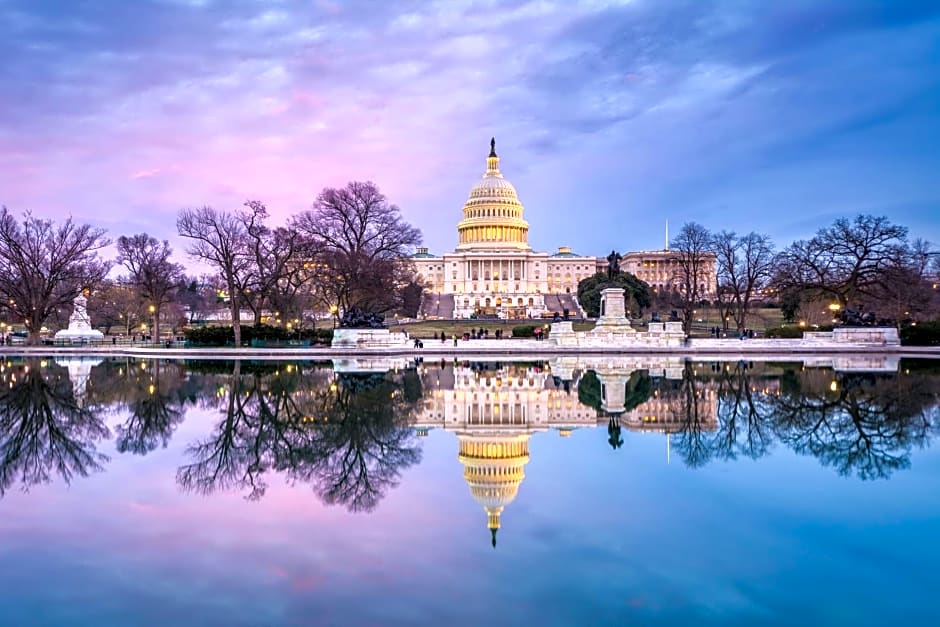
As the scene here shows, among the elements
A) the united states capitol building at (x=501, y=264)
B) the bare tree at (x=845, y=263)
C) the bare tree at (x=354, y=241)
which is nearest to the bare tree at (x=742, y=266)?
the bare tree at (x=845, y=263)

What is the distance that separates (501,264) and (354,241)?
89294 millimetres

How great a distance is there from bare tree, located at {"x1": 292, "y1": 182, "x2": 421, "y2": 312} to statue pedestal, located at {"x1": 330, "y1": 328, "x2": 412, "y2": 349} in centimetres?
420

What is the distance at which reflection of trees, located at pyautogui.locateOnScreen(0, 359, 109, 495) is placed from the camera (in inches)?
Result: 441

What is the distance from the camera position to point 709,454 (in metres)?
12.2

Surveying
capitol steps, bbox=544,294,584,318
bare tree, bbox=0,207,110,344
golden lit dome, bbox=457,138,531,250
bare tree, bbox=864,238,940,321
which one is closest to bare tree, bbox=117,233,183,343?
bare tree, bbox=0,207,110,344

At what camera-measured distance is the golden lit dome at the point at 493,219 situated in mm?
141875

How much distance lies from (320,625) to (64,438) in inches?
409

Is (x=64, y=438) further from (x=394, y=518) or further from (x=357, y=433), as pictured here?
(x=394, y=518)

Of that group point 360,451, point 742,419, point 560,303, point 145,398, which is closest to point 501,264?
point 560,303

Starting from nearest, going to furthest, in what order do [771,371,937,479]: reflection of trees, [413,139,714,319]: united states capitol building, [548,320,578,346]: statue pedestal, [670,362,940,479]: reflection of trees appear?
[771,371,937,479]: reflection of trees → [670,362,940,479]: reflection of trees → [548,320,578,346]: statue pedestal → [413,139,714,319]: united states capitol building

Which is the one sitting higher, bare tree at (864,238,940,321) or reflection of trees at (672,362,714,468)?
bare tree at (864,238,940,321)

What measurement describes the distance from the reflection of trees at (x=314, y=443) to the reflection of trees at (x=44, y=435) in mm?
1860

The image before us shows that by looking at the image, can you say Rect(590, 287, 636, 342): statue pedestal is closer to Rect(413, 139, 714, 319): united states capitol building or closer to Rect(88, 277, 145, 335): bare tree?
Rect(88, 277, 145, 335): bare tree

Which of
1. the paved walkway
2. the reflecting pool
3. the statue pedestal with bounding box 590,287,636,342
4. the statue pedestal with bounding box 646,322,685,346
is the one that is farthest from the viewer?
the statue pedestal with bounding box 590,287,636,342
